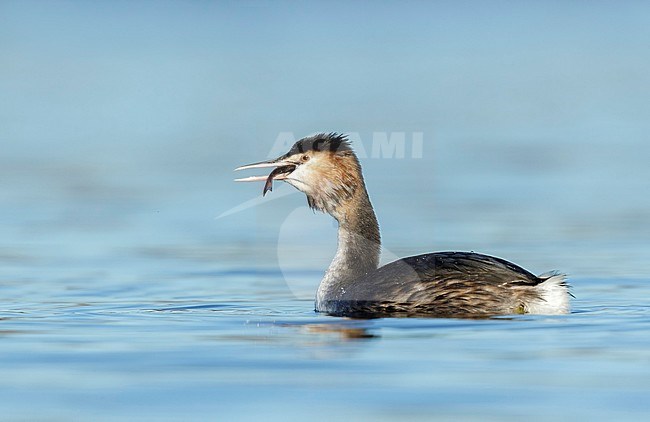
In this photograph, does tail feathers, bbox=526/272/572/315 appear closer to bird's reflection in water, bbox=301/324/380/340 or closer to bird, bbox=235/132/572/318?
bird, bbox=235/132/572/318

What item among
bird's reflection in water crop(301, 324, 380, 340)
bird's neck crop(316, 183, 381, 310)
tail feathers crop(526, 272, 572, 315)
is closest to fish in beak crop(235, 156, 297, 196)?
bird's neck crop(316, 183, 381, 310)

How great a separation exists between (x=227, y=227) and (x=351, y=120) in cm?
847

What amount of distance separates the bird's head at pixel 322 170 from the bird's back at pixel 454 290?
34.2 inches

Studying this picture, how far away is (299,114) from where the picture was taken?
26750 mm

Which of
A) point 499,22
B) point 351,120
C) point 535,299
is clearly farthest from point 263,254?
point 499,22

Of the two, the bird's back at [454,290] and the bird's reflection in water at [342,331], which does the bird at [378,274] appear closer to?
the bird's back at [454,290]

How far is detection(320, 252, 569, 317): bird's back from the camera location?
38.1ft

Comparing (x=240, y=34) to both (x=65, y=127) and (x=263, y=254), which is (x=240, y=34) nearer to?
(x=65, y=127)

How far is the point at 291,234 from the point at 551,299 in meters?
5.02

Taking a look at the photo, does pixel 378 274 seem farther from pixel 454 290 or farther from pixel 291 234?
pixel 291 234

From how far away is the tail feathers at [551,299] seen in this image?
1155 cm

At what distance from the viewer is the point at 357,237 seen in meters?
12.9

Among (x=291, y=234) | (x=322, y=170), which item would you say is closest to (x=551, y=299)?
(x=322, y=170)

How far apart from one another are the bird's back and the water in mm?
297
